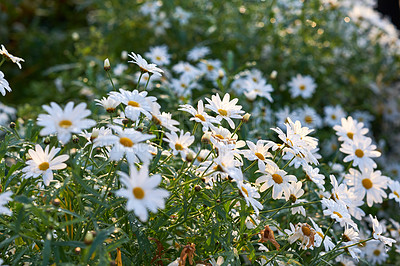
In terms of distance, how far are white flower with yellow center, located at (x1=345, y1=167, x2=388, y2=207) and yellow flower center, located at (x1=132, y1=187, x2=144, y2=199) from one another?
0.80 metres

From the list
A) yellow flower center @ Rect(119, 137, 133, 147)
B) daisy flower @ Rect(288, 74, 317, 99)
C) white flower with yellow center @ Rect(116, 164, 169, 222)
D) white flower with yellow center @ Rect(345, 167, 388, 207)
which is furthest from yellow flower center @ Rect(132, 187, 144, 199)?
daisy flower @ Rect(288, 74, 317, 99)

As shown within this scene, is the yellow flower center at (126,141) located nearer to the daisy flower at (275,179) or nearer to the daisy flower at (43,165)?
the daisy flower at (43,165)

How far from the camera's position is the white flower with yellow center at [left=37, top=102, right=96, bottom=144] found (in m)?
0.78

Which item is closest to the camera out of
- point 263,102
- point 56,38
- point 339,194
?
point 339,194

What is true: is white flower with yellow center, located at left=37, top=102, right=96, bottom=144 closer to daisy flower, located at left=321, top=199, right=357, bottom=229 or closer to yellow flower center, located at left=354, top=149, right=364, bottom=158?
daisy flower, located at left=321, top=199, right=357, bottom=229

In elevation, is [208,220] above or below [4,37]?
below

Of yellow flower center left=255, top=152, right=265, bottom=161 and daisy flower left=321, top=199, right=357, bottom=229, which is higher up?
yellow flower center left=255, top=152, right=265, bottom=161

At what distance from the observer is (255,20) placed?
2.55 m

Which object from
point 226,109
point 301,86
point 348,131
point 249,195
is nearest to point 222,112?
point 226,109

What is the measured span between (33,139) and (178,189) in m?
0.49

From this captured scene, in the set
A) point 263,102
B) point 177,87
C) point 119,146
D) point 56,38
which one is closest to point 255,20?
point 263,102

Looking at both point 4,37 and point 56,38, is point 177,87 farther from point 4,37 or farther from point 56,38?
point 4,37

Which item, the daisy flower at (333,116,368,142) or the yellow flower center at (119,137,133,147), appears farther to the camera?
the daisy flower at (333,116,368,142)

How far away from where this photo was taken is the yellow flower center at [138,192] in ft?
2.45
